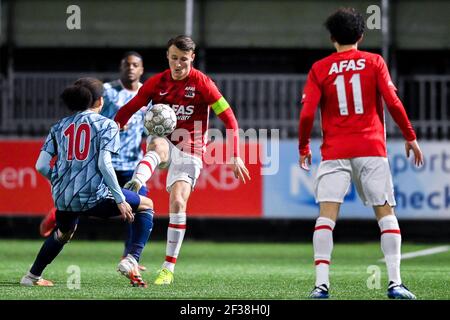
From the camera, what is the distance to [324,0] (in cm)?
1941

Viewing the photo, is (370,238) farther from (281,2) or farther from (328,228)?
(328,228)

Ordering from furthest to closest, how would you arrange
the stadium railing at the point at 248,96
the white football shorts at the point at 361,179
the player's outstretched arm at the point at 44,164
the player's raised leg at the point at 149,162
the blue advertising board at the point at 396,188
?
the stadium railing at the point at 248,96 < the blue advertising board at the point at 396,188 < the player's raised leg at the point at 149,162 < the player's outstretched arm at the point at 44,164 < the white football shorts at the point at 361,179

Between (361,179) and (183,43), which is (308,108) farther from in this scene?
(183,43)

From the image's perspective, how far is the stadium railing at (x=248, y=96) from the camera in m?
17.8

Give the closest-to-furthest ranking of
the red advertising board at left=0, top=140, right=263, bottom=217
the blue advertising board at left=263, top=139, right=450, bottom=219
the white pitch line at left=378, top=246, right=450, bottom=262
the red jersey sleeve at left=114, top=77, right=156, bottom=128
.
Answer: the red jersey sleeve at left=114, top=77, right=156, bottom=128, the white pitch line at left=378, top=246, right=450, bottom=262, the blue advertising board at left=263, top=139, right=450, bottom=219, the red advertising board at left=0, top=140, right=263, bottom=217

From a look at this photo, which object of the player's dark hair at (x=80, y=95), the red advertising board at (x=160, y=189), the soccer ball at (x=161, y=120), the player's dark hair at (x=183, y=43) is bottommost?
the red advertising board at (x=160, y=189)

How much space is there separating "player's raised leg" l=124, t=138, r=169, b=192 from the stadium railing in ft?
27.5

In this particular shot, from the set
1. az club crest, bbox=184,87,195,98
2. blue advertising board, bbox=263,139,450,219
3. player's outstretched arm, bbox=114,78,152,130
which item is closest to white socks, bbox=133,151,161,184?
player's outstretched arm, bbox=114,78,152,130

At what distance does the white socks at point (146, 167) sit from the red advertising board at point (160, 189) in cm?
673

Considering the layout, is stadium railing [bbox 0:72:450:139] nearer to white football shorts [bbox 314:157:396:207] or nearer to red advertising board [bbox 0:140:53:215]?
red advertising board [bbox 0:140:53:215]

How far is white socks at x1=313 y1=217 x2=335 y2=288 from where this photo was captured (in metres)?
7.47

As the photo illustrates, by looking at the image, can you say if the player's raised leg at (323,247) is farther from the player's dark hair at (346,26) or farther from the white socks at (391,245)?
the player's dark hair at (346,26)

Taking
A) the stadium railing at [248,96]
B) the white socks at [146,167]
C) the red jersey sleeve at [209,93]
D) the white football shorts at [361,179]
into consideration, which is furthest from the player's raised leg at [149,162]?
the stadium railing at [248,96]

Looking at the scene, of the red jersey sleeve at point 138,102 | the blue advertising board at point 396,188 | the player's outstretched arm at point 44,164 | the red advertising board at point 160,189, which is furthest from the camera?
the red advertising board at point 160,189
